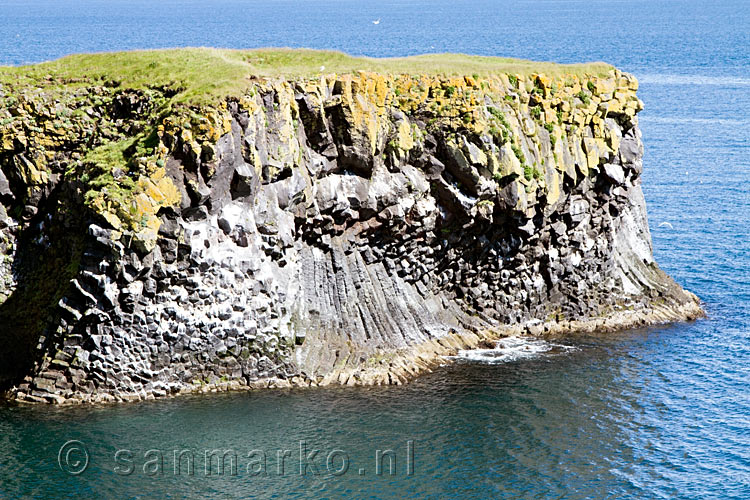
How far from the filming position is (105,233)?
49.8m

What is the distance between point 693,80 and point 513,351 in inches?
4374

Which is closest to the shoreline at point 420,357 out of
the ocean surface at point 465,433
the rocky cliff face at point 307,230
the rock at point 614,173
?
the rocky cliff face at point 307,230

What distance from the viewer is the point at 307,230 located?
2232 inches

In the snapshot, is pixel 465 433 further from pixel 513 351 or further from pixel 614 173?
pixel 614 173

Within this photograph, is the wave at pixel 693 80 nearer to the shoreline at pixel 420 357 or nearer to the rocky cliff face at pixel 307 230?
the rocky cliff face at pixel 307 230

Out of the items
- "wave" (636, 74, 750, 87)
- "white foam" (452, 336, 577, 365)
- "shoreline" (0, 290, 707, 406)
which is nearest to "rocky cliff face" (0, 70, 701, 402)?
"shoreline" (0, 290, 707, 406)

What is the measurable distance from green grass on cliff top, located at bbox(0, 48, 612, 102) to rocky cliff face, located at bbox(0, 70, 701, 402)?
1.16m

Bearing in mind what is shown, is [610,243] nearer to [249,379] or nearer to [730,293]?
[730,293]

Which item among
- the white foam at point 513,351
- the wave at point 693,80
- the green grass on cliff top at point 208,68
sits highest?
the wave at point 693,80

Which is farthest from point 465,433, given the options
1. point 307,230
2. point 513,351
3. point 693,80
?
point 693,80

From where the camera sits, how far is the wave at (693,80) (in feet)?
503

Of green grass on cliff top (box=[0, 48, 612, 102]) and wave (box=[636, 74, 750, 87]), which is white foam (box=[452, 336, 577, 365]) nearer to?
green grass on cliff top (box=[0, 48, 612, 102])

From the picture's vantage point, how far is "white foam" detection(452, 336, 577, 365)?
59.1 meters

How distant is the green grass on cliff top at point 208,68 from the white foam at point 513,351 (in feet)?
57.5
